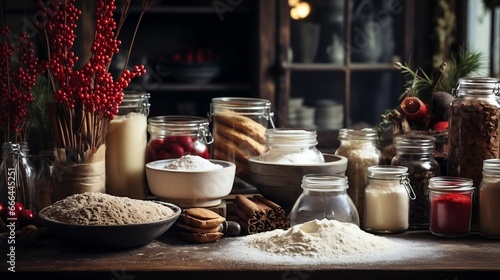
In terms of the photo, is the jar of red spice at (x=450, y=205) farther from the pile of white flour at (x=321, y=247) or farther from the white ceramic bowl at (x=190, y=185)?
the white ceramic bowl at (x=190, y=185)

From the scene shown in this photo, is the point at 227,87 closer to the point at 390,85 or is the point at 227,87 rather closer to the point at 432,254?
the point at 390,85

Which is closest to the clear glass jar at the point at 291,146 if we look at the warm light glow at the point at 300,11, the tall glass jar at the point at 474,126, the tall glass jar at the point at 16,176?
the tall glass jar at the point at 474,126

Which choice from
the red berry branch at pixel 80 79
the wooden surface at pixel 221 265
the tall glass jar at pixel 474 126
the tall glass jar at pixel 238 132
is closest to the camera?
the wooden surface at pixel 221 265

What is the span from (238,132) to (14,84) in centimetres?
55

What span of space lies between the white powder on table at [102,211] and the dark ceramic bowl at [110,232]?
0.01 m

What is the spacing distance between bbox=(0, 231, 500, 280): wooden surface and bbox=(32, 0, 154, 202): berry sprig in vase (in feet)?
0.61

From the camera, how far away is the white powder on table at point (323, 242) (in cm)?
142

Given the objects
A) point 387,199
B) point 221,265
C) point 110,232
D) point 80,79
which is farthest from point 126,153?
point 387,199

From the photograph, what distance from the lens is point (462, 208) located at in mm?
1554

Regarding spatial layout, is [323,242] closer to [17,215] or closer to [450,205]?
[450,205]

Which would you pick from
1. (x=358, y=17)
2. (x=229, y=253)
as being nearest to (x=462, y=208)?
(x=229, y=253)

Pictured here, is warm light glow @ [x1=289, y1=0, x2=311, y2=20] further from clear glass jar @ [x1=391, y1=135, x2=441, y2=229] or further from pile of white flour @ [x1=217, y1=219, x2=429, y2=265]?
pile of white flour @ [x1=217, y1=219, x2=429, y2=265]

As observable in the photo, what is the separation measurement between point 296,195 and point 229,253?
0.30m

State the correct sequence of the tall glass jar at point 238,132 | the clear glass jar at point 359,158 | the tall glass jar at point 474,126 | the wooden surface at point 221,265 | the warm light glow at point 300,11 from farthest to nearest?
the warm light glow at point 300,11 < the tall glass jar at point 238,132 < the clear glass jar at point 359,158 < the tall glass jar at point 474,126 < the wooden surface at point 221,265
